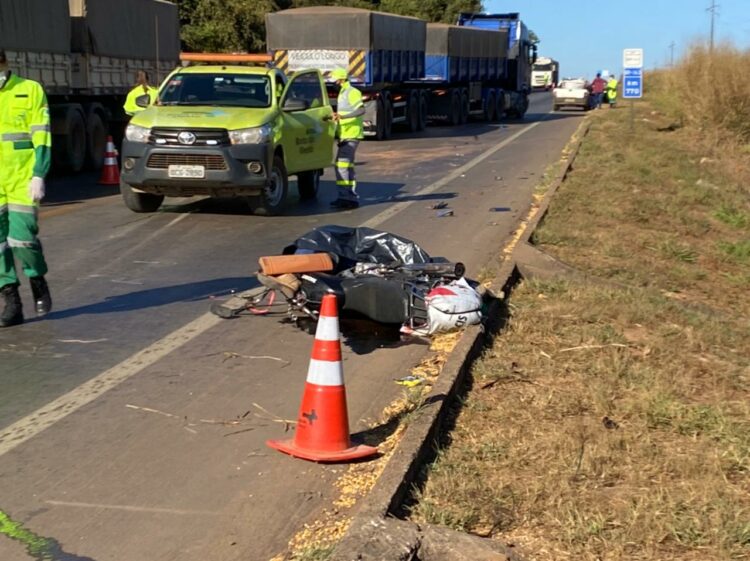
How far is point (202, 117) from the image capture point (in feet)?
39.7

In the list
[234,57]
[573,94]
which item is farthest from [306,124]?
[573,94]

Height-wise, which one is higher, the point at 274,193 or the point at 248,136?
the point at 248,136

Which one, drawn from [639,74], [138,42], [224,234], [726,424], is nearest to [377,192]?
[224,234]

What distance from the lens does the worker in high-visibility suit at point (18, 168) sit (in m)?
7.00

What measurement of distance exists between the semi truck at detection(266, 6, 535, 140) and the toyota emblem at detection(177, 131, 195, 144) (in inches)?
559

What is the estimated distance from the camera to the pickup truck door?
13.0m

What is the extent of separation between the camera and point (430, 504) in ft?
13.4

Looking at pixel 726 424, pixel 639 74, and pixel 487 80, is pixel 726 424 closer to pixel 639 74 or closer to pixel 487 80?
pixel 639 74

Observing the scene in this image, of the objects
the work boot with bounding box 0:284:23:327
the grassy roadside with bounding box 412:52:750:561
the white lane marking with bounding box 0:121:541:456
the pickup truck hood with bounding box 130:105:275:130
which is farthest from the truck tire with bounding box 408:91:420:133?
the work boot with bounding box 0:284:23:327

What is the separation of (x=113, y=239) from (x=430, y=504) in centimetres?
772

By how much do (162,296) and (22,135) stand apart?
5.94ft

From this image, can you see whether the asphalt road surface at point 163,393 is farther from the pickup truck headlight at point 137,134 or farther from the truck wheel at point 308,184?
the truck wheel at point 308,184

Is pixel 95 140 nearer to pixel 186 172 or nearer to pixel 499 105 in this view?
pixel 186 172

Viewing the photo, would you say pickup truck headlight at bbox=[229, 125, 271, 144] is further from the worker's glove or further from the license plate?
the worker's glove
